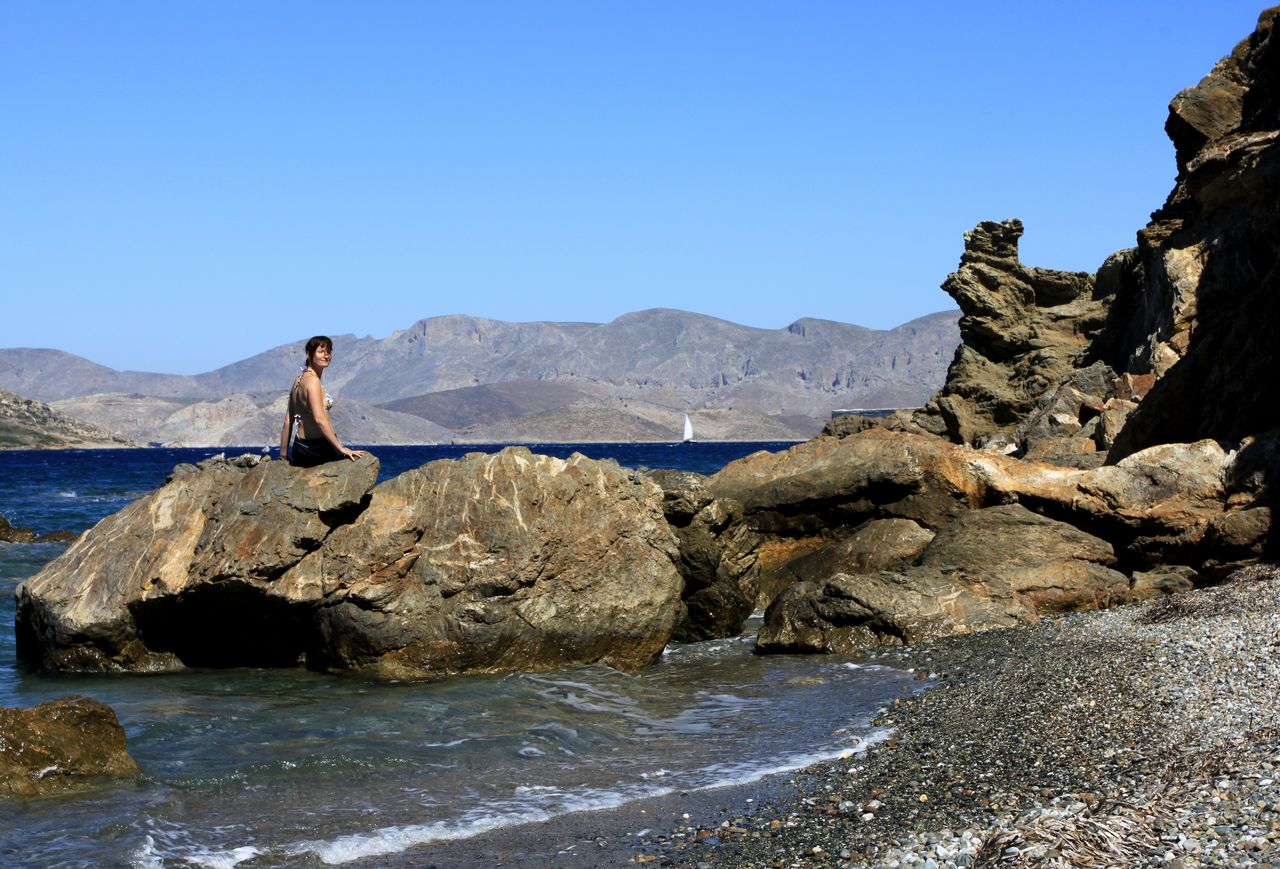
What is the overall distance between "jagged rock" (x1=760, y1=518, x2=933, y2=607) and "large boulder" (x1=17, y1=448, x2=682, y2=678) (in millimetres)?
4060

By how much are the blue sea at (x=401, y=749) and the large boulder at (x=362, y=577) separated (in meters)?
0.44

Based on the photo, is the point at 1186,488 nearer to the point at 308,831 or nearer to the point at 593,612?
the point at 593,612

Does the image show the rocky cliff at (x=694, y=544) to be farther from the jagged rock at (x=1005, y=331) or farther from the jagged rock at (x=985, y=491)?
the jagged rock at (x=1005, y=331)

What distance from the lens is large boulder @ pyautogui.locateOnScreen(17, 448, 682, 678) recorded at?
1345cm

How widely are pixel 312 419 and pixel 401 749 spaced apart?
4473 millimetres

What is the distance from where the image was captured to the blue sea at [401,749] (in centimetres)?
827

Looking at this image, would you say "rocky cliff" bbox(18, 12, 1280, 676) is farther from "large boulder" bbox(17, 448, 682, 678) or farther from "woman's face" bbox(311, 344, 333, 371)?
"woman's face" bbox(311, 344, 333, 371)

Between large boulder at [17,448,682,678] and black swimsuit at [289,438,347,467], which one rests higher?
black swimsuit at [289,438,347,467]

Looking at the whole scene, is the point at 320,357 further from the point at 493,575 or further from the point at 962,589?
the point at 962,589

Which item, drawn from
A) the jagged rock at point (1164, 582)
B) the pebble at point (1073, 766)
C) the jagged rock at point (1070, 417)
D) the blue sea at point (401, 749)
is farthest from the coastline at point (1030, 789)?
the jagged rock at point (1070, 417)

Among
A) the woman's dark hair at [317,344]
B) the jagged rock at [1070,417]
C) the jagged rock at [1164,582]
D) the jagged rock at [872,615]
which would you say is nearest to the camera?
the woman's dark hair at [317,344]

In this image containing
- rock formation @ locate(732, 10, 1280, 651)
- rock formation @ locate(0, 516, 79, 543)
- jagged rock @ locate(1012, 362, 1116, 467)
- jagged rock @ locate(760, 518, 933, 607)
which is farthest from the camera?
rock formation @ locate(0, 516, 79, 543)

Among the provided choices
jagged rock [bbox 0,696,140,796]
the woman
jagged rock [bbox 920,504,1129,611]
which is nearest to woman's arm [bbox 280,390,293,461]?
the woman

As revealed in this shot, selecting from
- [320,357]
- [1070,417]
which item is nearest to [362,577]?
[320,357]
